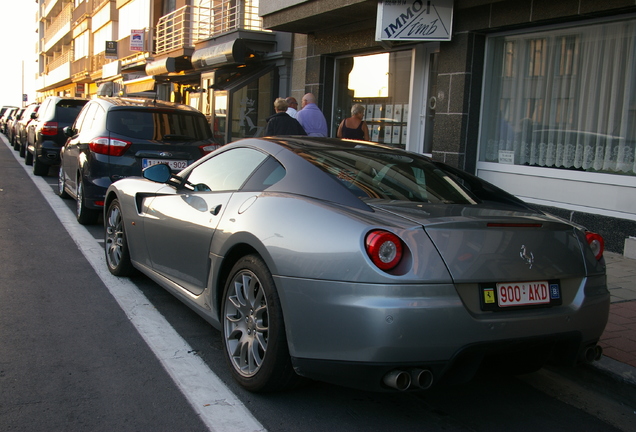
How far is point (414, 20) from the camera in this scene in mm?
9844

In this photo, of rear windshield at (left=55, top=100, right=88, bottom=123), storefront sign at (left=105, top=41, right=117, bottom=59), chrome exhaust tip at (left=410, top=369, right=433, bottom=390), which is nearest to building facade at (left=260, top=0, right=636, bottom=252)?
rear windshield at (left=55, top=100, right=88, bottom=123)

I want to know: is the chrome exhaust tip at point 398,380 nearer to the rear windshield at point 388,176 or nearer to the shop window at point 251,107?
the rear windshield at point 388,176

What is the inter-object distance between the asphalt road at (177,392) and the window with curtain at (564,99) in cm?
503

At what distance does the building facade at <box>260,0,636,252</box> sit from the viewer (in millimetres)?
8008

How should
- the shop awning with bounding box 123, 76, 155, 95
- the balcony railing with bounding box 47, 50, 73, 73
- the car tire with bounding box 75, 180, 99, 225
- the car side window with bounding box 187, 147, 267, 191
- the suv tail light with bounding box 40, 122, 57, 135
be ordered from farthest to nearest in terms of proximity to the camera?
the balcony railing with bounding box 47, 50, 73, 73 → the shop awning with bounding box 123, 76, 155, 95 → the suv tail light with bounding box 40, 122, 57, 135 → the car tire with bounding box 75, 180, 99, 225 → the car side window with bounding box 187, 147, 267, 191

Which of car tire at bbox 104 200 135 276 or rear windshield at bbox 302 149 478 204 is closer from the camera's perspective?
rear windshield at bbox 302 149 478 204

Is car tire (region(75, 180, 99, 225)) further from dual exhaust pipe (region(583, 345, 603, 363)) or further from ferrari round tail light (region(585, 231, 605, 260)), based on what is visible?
dual exhaust pipe (region(583, 345, 603, 363))

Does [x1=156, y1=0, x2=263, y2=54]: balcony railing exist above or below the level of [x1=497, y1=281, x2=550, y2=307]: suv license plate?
above

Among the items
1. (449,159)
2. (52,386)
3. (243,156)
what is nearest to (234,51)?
(449,159)

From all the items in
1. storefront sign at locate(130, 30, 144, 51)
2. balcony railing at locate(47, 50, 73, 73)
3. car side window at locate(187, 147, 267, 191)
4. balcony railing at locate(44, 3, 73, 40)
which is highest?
balcony railing at locate(44, 3, 73, 40)

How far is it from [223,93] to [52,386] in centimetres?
1538

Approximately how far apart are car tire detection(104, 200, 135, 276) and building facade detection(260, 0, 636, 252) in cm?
556

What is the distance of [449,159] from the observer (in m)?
10.1

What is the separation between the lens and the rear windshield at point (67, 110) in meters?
13.9
